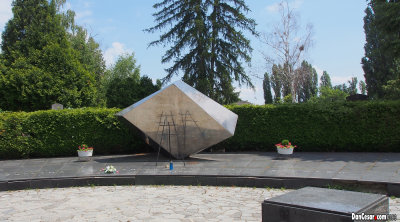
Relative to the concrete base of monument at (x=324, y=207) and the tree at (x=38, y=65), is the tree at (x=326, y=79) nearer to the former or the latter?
the tree at (x=38, y=65)

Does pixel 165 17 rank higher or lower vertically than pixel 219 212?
higher

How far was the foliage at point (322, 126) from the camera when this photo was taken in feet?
42.4

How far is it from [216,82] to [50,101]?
1077cm

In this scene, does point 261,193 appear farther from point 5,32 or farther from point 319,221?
point 5,32

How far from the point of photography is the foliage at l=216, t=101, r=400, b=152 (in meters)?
12.9

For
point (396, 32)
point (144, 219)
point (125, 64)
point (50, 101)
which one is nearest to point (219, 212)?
point (144, 219)

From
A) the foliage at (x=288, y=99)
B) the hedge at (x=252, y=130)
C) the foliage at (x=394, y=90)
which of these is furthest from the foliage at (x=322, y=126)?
the foliage at (x=288, y=99)

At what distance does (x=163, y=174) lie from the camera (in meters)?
9.32

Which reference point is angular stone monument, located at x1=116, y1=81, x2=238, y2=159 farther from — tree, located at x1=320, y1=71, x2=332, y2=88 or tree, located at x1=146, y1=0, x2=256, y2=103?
tree, located at x1=320, y1=71, x2=332, y2=88

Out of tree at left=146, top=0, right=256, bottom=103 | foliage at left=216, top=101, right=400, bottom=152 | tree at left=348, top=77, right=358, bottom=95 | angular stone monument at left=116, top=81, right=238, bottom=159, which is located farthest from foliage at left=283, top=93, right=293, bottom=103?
tree at left=348, top=77, right=358, bottom=95

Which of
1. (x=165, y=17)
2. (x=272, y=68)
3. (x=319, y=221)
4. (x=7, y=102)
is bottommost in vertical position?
(x=319, y=221)

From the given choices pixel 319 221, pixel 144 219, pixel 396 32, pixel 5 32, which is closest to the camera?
pixel 319 221

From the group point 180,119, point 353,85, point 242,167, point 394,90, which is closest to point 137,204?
point 242,167

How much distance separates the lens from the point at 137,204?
707 centimetres
